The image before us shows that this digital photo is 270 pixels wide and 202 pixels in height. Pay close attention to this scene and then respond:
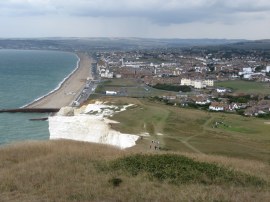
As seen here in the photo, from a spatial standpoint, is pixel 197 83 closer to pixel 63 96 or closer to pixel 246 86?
pixel 246 86

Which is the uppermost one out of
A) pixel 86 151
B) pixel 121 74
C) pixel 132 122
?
pixel 86 151

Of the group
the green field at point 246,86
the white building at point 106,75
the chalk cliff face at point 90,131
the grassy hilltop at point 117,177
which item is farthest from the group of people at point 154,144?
the white building at point 106,75

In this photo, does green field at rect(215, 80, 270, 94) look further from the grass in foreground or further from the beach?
the grass in foreground

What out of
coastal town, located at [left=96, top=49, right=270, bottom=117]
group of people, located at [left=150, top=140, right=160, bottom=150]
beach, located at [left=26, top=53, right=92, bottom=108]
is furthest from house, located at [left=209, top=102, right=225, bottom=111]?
group of people, located at [left=150, top=140, right=160, bottom=150]

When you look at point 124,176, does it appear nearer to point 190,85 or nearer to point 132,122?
point 132,122

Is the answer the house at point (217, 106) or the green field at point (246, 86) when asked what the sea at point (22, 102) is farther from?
the green field at point (246, 86)

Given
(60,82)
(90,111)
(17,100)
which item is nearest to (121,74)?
(60,82)
